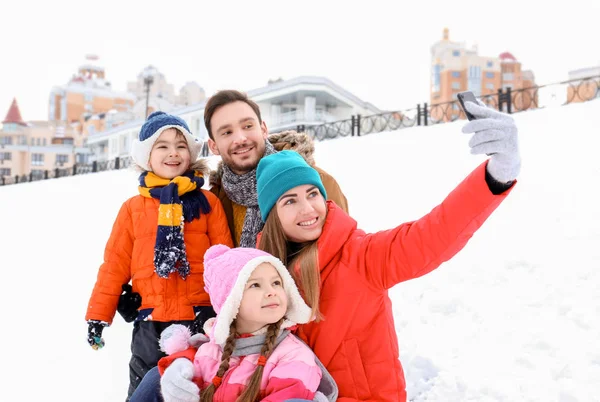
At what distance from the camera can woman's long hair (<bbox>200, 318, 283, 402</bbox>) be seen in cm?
200

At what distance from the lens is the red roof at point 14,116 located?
6512 cm

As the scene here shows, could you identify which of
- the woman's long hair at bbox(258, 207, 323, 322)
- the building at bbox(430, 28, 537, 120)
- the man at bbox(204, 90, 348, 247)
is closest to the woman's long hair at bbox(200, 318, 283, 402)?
the woman's long hair at bbox(258, 207, 323, 322)

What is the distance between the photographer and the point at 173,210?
3.04 metres

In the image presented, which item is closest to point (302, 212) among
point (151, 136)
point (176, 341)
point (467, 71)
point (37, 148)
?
point (176, 341)

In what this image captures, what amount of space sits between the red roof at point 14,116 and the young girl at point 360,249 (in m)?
74.5

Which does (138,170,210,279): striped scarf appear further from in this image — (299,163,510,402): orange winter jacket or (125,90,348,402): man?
(299,163,510,402): orange winter jacket

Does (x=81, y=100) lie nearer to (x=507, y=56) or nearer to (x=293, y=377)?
(x=507, y=56)

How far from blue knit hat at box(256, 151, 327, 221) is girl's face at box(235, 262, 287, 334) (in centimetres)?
41

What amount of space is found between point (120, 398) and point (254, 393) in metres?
3.17

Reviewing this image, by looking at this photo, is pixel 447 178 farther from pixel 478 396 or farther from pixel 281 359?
pixel 281 359

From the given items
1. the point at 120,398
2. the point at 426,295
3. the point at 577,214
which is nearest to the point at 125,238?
the point at 120,398

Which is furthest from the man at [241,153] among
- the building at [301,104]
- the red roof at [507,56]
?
the red roof at [507,56]

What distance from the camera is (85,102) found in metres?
69.8

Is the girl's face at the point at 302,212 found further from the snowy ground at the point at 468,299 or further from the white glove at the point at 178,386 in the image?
the snowy ground at the point at 468,299
